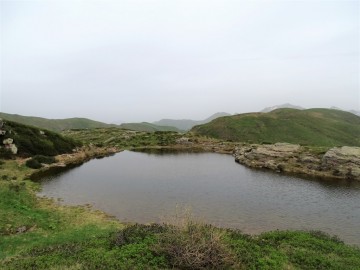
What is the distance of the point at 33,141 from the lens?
71.9 m

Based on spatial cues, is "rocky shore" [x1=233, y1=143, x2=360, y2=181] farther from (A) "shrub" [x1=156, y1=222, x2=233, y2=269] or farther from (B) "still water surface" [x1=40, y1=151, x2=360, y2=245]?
(A) "shrub" [x1=156, y1=222, x2=233, y2=269]

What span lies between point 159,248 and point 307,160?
187 feet

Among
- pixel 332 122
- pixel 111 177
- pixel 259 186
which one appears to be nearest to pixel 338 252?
pixel 259 186

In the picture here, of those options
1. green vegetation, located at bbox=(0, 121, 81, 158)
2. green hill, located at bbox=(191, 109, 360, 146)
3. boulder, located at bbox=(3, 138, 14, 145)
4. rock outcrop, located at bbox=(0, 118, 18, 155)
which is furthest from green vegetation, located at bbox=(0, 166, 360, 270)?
green hill, located at bbox=(191, 109, 360, 146)

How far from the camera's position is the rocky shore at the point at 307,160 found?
58781 mm

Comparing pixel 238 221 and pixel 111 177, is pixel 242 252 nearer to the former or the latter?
pixel 238 221

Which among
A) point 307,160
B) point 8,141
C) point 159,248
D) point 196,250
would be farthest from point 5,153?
point 307,160

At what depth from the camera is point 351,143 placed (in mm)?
121000

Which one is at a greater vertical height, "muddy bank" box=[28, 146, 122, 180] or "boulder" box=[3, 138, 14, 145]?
"boulder" box=[3, 138, 14, 145]

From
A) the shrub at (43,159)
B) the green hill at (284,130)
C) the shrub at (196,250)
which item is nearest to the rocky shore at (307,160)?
the green hill at (284,130)

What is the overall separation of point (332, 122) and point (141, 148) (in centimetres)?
10547

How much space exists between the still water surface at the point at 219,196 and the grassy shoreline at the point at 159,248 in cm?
739

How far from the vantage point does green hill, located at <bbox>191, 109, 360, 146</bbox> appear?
4754 inches

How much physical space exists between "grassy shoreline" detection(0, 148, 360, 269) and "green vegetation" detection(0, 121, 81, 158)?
42841 mm
